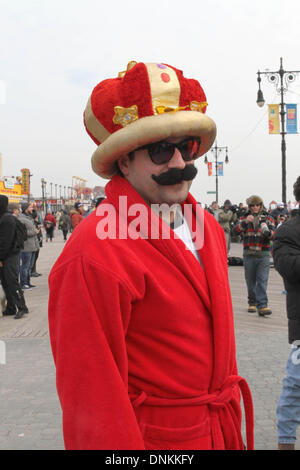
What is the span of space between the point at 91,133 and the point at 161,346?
78 centimetres

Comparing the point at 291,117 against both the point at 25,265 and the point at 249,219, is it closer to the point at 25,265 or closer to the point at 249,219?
the point at 249,219

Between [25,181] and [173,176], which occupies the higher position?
[25,181]

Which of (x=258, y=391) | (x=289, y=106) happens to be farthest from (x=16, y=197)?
(x=258, y=391)

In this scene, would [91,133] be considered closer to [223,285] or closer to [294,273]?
[223,285]

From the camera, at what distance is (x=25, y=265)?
423 inches

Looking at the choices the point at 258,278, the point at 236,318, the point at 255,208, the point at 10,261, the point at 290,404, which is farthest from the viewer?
the point at 10,261

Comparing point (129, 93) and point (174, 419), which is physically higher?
point (129, 93)

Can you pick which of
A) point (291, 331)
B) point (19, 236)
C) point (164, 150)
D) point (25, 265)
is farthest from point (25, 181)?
point (164, 150)

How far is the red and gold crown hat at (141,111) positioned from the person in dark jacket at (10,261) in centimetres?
641

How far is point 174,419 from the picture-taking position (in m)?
1.51

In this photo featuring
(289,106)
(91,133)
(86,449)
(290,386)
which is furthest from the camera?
(289,106)

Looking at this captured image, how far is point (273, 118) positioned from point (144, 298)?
17.7 metres

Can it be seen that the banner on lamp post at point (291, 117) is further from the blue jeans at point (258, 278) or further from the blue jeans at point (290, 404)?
the blue jeans at point (290, 404)

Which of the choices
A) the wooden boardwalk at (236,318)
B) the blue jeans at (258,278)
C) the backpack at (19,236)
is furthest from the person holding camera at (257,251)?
the backpack at (19,236)
